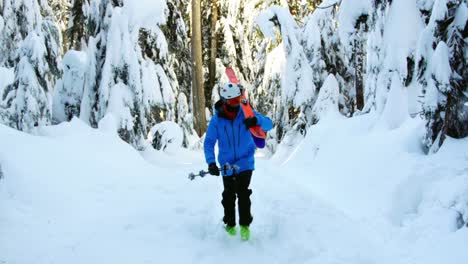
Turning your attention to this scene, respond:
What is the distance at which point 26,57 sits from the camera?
8602 mm

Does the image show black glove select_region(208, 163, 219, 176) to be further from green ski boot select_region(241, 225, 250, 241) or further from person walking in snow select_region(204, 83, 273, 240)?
green ski boot select_region(241, 225, 250, 241)

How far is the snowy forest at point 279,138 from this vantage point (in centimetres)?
454

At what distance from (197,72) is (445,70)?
39.7 ft

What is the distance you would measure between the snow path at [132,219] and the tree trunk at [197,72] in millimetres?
8641

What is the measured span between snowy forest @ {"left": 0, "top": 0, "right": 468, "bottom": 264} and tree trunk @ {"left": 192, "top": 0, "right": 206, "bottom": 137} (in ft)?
4.03

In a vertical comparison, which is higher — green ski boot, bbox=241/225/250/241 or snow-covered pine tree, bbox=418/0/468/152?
snow-covered pine tree, bbox=418/0/468/152

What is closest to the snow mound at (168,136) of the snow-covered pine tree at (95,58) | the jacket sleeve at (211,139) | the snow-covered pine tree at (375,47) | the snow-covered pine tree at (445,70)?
the snow-covered pine tree at (95,58)

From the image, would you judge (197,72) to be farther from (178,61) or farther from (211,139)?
(211,139)

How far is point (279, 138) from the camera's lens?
49.9 ft

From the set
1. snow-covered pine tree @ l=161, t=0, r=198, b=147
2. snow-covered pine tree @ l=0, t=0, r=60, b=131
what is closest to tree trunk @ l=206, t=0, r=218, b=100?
snow-covered pine tree @ l=161, t=0, r=198, b=147

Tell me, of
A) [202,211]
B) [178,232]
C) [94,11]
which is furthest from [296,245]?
[94,11]

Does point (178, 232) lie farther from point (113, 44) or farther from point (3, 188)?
point (113, 44)

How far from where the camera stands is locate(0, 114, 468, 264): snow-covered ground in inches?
168

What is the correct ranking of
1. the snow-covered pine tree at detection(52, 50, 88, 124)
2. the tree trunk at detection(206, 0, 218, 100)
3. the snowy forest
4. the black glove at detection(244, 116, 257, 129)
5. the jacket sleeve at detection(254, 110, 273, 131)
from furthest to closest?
the tree trunk at detection(206, 0, 218, 100) < the snow-covered pine tree at detection(52, 50, 88, 124) < the jacket sleeve at detection(254, 110, 273, 131) < the black glove at detection(244, 116, 257, 129) < the snowy forest
